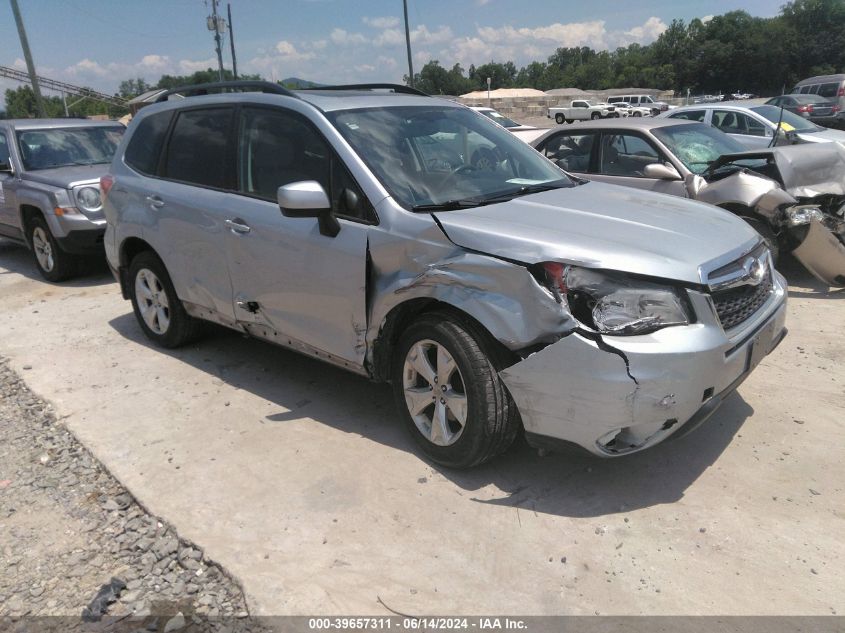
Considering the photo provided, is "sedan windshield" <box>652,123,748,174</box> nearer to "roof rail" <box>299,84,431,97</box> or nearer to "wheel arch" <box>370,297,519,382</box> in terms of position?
"roof rail" <box>299,84,431,97</box>

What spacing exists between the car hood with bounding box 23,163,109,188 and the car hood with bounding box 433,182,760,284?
5921 mm

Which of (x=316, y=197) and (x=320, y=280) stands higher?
(x=316, y=197)

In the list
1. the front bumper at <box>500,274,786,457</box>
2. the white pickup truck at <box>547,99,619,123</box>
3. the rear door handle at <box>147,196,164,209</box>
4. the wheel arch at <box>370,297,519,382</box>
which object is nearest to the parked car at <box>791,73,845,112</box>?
the white pickup truck at <box>547,99,619,123</box>

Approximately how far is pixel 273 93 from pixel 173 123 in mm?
1106

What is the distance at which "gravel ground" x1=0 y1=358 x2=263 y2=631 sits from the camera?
261 cm

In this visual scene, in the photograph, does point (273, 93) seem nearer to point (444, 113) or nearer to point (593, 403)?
point (444, 113)

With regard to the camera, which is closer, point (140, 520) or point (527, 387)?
point (527, 387)

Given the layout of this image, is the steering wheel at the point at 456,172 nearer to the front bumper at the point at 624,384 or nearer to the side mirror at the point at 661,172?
the front bumper at the point at 624,384

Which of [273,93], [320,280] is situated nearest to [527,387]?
[320,280]

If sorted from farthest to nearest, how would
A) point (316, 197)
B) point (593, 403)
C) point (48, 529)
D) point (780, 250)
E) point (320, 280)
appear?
point (780, 250), point (320, 280), point (316, 197), point (48, 529), point (593, 403)

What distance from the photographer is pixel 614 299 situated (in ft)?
9.20

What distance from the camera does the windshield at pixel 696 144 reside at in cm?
693

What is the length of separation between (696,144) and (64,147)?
7.61 meters

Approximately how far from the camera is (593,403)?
9.09ft
